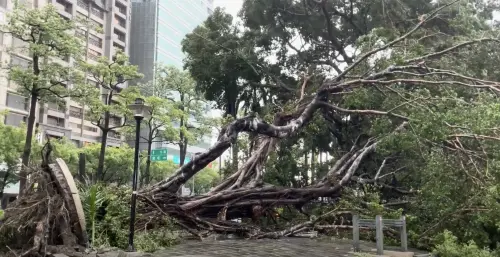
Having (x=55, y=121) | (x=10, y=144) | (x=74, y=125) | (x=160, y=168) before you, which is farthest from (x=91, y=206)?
(x=74, y=125)

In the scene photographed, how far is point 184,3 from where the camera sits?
7125 centimetres

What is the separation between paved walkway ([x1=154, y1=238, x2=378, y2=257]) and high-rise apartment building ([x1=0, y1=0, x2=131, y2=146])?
77.4 feet

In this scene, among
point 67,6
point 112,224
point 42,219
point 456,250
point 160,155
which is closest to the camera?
point 42,219

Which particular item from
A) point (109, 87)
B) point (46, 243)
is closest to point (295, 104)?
point (46, 243)

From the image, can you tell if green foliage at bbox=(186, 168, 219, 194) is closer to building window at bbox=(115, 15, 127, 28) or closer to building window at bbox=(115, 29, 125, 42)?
building window at bbox=(115, 29, 125, 42)

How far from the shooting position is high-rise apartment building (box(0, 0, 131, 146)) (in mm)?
33500

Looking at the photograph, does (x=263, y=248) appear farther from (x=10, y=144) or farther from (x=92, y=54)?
(x=92, y=54)

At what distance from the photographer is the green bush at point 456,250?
7727mm

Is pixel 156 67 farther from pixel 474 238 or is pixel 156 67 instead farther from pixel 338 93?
pixel 474 238

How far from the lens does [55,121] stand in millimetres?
40781

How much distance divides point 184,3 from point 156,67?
133 feet

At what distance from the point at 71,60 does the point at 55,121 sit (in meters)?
6.76

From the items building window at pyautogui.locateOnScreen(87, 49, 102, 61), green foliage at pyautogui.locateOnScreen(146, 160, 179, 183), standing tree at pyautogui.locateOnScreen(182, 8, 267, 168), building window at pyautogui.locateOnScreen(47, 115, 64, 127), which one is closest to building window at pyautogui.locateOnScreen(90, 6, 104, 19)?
building window at pyautogui.locateOnScreen(87, 49, 102, 61)

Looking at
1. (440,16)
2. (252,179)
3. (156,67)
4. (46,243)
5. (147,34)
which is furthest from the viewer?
(147,34)
